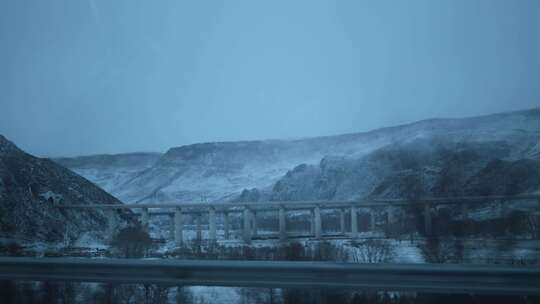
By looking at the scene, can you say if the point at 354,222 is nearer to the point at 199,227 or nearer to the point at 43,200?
the point at 199,227

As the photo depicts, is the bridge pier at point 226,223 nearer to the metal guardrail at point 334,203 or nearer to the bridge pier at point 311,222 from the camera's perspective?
the metal guardrail at point 334,203

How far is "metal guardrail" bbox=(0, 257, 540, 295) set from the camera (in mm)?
5156

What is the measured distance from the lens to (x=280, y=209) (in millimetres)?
A: 9516

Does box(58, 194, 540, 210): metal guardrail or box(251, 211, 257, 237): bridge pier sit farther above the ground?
box(58, 194, 540, 210): metal guardrail

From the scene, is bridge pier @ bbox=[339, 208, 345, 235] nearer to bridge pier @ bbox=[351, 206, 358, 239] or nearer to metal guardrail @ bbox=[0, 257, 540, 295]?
bridge pier @ bbox=[351, 206, 358, 239]

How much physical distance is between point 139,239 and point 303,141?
203 inches

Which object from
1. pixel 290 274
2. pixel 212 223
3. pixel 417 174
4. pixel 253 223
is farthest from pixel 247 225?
pixel 290 274

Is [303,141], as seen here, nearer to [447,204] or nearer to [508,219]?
[447,204]

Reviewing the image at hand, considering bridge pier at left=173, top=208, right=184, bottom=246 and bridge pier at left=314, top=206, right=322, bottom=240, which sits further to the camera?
bridge pier at left=173, top=208, right=184, bottom=246

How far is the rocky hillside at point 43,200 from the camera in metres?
9.83

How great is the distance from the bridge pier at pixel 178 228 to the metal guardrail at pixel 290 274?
3.15 meters

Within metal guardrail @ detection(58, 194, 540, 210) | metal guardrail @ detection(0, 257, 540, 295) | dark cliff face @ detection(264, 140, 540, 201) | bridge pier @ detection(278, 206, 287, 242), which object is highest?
dark cliff face @ detection(264, 140, 540, 201)

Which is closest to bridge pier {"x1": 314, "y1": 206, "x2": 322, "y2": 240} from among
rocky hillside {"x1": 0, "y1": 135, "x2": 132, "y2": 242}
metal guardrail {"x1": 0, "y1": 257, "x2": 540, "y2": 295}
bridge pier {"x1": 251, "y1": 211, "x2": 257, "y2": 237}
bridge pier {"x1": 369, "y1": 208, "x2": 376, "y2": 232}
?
bridge pier {"x1": 369, "y1": 208, "x2": 376, "y2": 232}

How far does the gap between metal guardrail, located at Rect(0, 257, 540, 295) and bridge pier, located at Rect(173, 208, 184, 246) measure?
3155 mm
